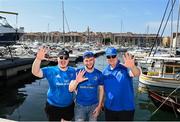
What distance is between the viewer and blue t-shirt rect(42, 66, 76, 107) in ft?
18.1

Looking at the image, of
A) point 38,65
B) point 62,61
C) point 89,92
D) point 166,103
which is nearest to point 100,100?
point 89,92

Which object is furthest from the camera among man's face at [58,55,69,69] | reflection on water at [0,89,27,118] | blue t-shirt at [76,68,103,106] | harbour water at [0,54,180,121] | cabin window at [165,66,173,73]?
cabin window at [165,66,173,73]

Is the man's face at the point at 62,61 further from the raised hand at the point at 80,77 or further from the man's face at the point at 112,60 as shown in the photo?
the man's face at the point at 112,60

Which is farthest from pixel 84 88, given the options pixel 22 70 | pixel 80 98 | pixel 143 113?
pixel 22 70

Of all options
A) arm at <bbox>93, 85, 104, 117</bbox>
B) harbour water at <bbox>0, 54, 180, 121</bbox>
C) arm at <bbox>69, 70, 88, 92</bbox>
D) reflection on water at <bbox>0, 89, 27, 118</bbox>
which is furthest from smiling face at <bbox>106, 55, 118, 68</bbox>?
reflection on water at <bbox>0, 89, 27, 118</bbox>

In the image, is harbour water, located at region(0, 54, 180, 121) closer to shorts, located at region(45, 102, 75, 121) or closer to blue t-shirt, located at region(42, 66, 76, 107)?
shorts, located at region(45, 102, 75, 121)

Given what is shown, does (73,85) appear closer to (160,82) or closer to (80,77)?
(80,77)

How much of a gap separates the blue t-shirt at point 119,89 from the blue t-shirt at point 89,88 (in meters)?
0.15

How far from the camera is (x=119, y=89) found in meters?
5.35

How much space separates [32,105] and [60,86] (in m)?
12.3

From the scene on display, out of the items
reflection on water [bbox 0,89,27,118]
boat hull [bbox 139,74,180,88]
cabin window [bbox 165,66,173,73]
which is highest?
cabin window [bbox 165,66,173,73]

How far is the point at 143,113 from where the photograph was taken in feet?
51.4

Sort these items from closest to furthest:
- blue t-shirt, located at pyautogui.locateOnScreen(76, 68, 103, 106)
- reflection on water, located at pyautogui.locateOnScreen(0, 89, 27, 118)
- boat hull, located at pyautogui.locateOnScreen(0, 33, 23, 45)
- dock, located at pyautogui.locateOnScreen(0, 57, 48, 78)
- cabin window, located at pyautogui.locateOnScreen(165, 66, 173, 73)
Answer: blue t-shirt, located at pyautogui.locateOnScreen(76, 68, 103, 106) < reflection on water, located at pyautogui.locateOnScreen(0, 89, 27, 118) < cabin window, located at pyautogui.locateOnScreen(165, 66, 173, 73) < dock, located at pyautogui.locateOnScreen(0, 57, 48, 78) < boat hull, located at pyautogui.locateOnScreen(0, 33, 23, 45)

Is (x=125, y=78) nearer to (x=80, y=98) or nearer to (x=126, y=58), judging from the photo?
(x=126, y=58)
